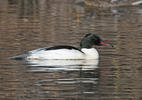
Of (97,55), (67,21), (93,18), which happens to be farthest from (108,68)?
(93,18)

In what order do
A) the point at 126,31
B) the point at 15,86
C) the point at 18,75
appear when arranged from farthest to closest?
1. the point at 126,31
2. the point at 18,75
3. the point at 15,86

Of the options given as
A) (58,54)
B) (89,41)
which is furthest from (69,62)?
(89,41)

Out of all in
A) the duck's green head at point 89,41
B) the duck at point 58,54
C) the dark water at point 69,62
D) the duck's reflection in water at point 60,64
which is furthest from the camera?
the duck's green head at point 89,41

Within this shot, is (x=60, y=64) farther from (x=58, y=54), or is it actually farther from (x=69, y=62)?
(x=58, y=54)

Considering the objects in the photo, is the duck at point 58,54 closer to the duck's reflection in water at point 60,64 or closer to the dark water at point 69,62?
the duck's reflection in water at point 60,64

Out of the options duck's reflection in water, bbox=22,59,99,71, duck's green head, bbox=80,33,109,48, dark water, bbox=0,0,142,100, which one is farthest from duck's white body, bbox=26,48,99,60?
duck's green head, bbox=80,33,109,48

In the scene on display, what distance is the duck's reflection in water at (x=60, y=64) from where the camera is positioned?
14612 mm

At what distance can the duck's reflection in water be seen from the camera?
14.6m

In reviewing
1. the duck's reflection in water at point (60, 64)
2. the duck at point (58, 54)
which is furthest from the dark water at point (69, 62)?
the duck at point (58, 54)

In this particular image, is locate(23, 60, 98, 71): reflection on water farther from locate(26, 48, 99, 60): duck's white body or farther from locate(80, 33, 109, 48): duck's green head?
locate(80, 33, 109, 48): duck's green head

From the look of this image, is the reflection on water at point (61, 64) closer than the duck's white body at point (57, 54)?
Yes

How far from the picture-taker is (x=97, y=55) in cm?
1642

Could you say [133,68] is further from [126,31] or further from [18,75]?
[126,31]

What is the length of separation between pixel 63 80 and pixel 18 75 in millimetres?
1074
